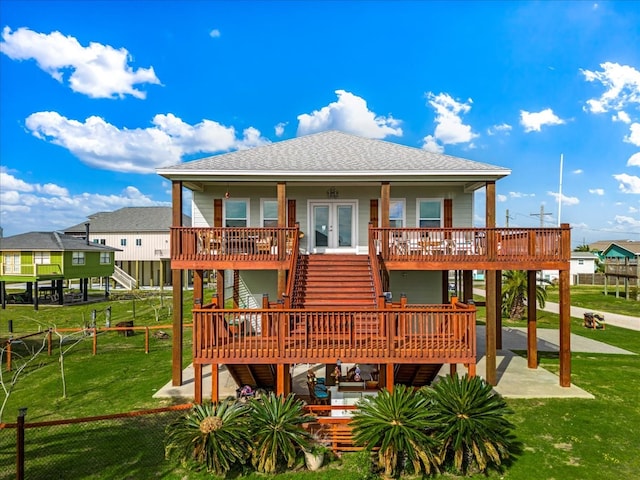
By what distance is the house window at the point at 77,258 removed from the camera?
102 ft

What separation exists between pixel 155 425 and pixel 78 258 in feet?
92.4

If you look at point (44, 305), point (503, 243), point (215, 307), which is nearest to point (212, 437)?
point (215, 307)

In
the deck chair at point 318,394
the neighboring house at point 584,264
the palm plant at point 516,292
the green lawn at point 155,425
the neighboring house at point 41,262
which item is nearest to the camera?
the green lawn at point 155,425

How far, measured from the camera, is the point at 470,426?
22.3 feet

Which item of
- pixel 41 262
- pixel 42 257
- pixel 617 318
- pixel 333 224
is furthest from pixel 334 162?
pixel 41 262

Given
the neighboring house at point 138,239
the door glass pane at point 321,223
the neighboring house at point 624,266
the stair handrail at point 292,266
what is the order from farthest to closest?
the neighboring house at point 138,239, the neighboring house at point 624,266, the door glass pane at point 321,223, the stair handrail at point 292,266

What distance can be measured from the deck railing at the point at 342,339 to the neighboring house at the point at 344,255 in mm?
24

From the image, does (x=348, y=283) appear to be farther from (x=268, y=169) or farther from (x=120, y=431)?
(x=120, y=431)

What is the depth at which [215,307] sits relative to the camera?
882cm

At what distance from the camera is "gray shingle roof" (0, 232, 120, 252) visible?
2966cm

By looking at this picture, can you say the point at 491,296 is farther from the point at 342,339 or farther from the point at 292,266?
the point at 292,266

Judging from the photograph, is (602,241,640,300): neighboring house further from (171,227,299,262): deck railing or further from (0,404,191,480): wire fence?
(0,404,191,480): wire fence

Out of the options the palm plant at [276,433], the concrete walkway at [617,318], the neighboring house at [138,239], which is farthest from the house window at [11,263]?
the concrete walkway at [617,318]

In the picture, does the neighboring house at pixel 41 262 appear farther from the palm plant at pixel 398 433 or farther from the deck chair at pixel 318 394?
the palm plant at pixel 398 433
